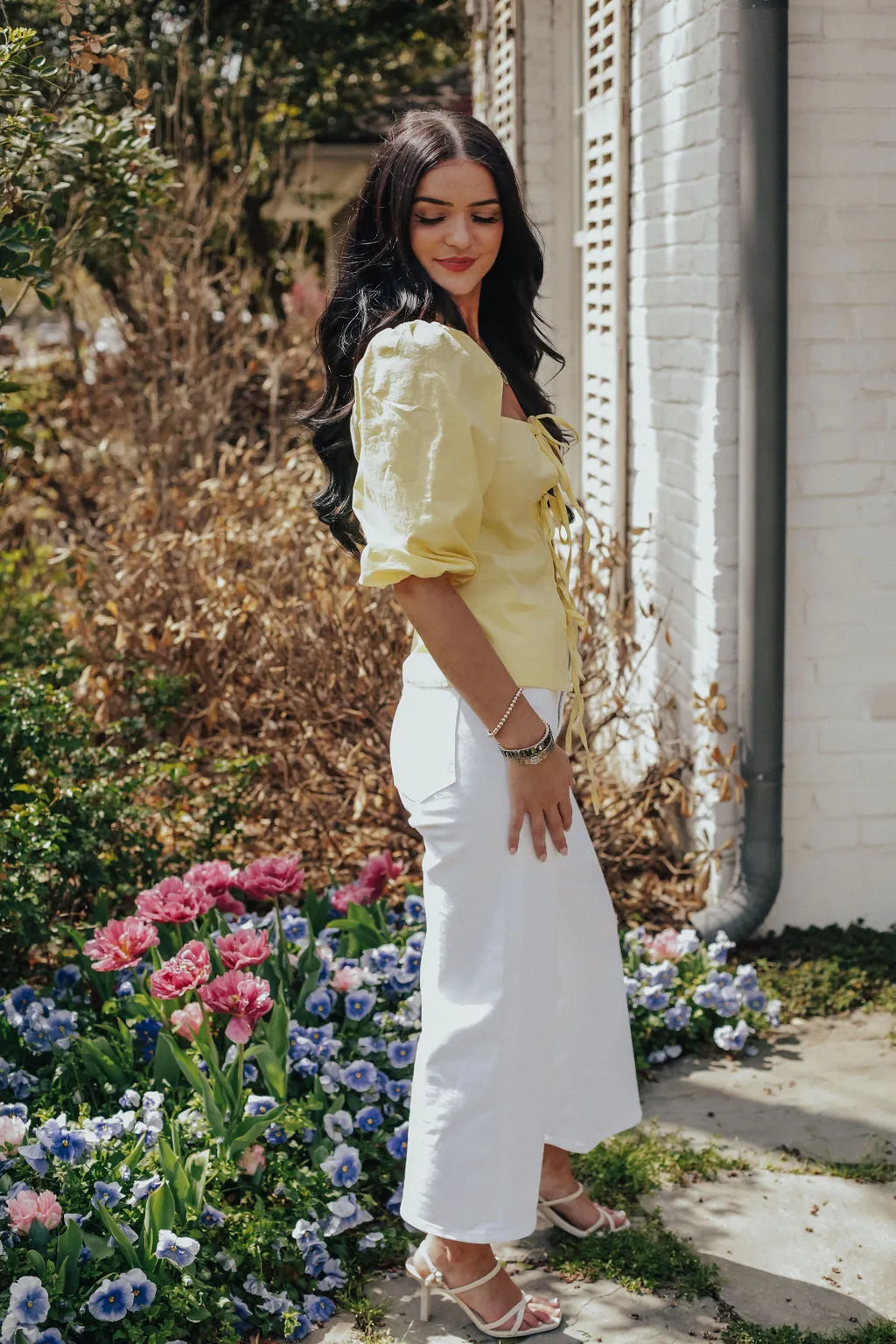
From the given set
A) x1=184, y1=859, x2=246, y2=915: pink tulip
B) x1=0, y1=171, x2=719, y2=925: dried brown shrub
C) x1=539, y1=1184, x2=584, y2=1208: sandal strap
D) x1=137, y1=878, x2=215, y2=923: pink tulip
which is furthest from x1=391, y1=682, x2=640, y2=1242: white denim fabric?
x1=0, y1=171, x2=719, y2=925: dried brown shrub

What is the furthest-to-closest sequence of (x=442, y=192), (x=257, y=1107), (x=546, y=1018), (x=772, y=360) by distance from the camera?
(x=772, y=360) < (x=257, y=1107) < (x=546, y=1018) < (x=442, y=192)

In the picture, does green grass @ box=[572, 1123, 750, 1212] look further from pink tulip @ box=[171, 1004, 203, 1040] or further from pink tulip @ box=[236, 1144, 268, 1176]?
pink tulip @ box=[171, 1004, 203, 1040]

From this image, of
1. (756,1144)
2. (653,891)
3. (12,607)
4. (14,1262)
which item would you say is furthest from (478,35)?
(14,1262)

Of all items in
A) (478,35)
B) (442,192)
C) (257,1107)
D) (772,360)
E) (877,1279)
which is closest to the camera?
(442,192)

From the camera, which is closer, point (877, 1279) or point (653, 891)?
point (877, 1279)

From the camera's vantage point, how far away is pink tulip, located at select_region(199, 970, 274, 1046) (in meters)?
2.55

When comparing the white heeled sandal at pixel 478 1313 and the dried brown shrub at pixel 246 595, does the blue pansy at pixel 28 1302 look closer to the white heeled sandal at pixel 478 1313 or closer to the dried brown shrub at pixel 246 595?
the white heeled sandal at pixel 478 1313

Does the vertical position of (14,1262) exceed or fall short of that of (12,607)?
it falls short

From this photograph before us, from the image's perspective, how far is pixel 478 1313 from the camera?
2262mm

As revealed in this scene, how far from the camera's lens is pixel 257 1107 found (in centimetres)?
258

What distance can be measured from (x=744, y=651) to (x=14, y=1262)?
6.96ft

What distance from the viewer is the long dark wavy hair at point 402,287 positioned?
2.07 metres

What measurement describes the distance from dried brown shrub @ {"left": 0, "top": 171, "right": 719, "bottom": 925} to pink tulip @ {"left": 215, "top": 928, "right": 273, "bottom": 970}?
3.49 ft

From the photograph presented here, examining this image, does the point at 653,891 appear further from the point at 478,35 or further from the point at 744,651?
the point at 478,35
